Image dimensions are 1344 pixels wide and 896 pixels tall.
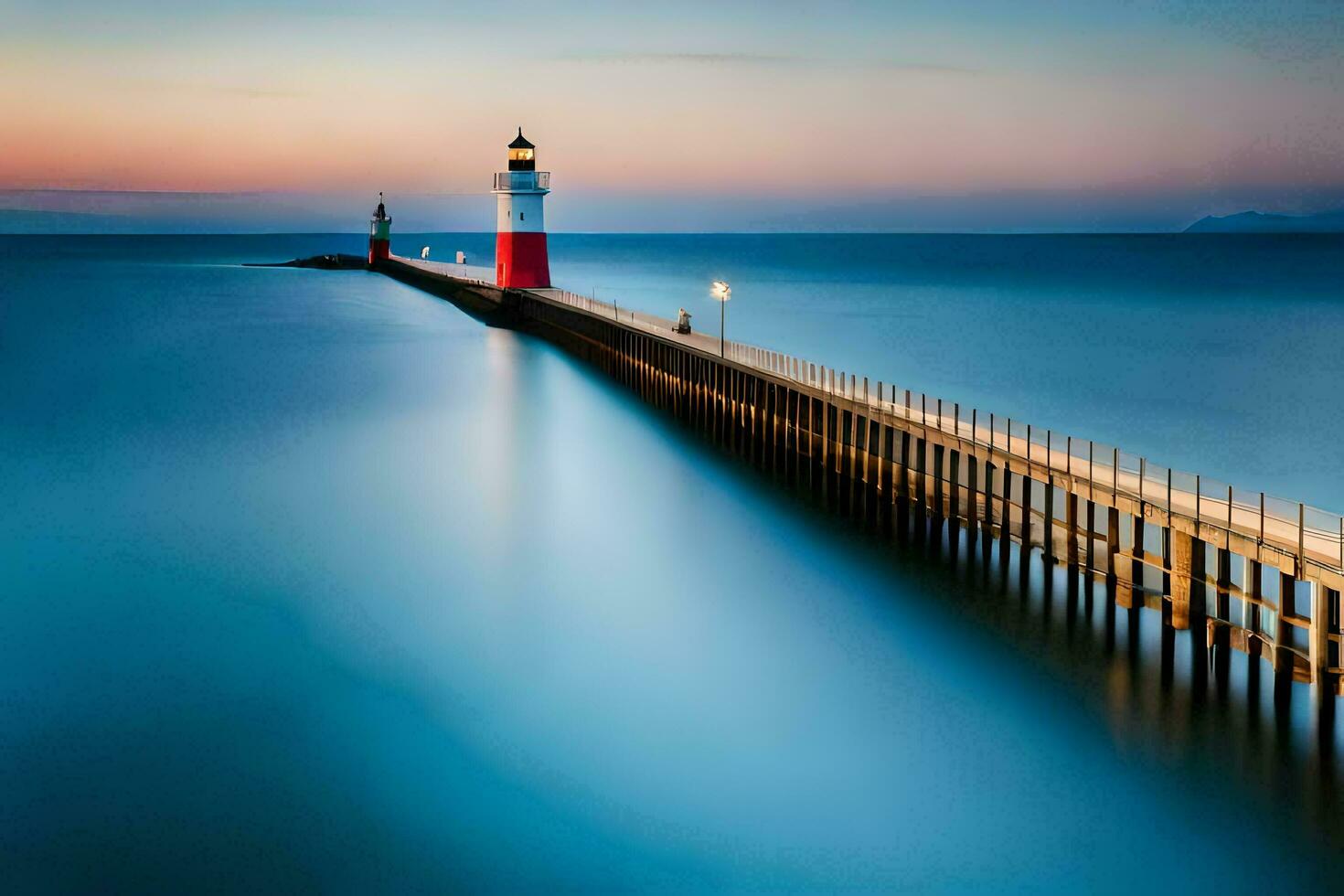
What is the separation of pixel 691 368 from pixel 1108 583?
1373cm

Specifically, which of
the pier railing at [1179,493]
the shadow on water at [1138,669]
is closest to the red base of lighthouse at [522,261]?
the pier railing at [1179,493]

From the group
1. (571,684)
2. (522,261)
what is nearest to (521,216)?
(522,261)

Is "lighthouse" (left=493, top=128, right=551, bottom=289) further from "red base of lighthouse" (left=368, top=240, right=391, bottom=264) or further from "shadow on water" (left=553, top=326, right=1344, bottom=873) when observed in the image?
"red base of lighthouse" (left=368, top=240, right=391, bottom=264)

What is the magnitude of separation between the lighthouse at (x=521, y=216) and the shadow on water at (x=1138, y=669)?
29.2 metres

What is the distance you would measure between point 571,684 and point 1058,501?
23.1 ft

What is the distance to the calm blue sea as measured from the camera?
952cm

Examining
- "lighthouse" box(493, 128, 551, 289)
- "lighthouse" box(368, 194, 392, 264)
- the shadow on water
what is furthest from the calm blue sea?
"lighthouse" box(368, 194, 392, 264)

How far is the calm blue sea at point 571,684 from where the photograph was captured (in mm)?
9523

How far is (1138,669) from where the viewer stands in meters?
12.0

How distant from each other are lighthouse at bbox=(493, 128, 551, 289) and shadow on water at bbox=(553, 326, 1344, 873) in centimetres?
2920

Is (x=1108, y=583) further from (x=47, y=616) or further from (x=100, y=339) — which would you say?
(x=100, y=339)

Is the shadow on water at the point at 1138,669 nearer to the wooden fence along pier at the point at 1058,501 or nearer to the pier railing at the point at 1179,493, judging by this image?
the wooden fence along pier at the point at 1058,501

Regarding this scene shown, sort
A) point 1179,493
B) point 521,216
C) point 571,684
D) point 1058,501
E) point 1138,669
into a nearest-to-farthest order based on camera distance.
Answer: point 1138,669, point 1179,493, point 571,684, point 1058,501, point 521,216

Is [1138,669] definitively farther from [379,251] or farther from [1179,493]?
[379,251]
